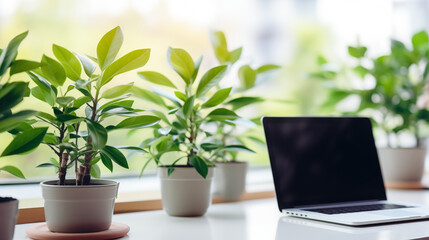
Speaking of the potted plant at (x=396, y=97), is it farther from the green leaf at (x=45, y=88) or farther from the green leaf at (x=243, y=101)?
the green leaf at (x=45, y=88)

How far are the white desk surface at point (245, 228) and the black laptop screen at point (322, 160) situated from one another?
94 millimetres

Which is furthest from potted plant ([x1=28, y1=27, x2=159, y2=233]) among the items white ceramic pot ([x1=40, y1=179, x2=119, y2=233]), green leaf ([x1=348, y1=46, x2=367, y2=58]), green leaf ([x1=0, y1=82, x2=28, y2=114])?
green leaf ([x1=348, y1=46, x2=367, y2=58])

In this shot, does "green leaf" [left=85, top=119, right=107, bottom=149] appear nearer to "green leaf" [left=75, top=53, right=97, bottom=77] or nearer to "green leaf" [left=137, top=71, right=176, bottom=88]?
"green leaf" [left=75, top=53, right=97, bottom=77]

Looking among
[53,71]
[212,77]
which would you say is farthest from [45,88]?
[212,77]

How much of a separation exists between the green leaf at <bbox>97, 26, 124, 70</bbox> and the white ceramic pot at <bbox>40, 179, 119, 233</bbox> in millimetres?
236

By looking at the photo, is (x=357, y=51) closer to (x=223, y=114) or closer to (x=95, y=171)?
(x=223, y=114)

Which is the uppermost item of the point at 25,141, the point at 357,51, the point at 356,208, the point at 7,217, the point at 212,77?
the point at 357,51

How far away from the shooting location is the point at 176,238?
913 millimetres

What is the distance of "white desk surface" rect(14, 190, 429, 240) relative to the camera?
0.94 metres

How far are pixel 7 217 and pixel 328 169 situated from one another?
839 millimetres

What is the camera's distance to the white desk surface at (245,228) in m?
0.94

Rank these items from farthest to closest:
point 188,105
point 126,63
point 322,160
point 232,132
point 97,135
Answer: point 232,132 < point 322,160 < point 188,105 < point 126,63 < point 97,135

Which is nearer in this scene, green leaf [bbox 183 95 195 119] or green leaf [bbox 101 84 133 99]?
green leaf [bbox 101 84 133 99]

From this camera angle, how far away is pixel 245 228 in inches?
40.6
